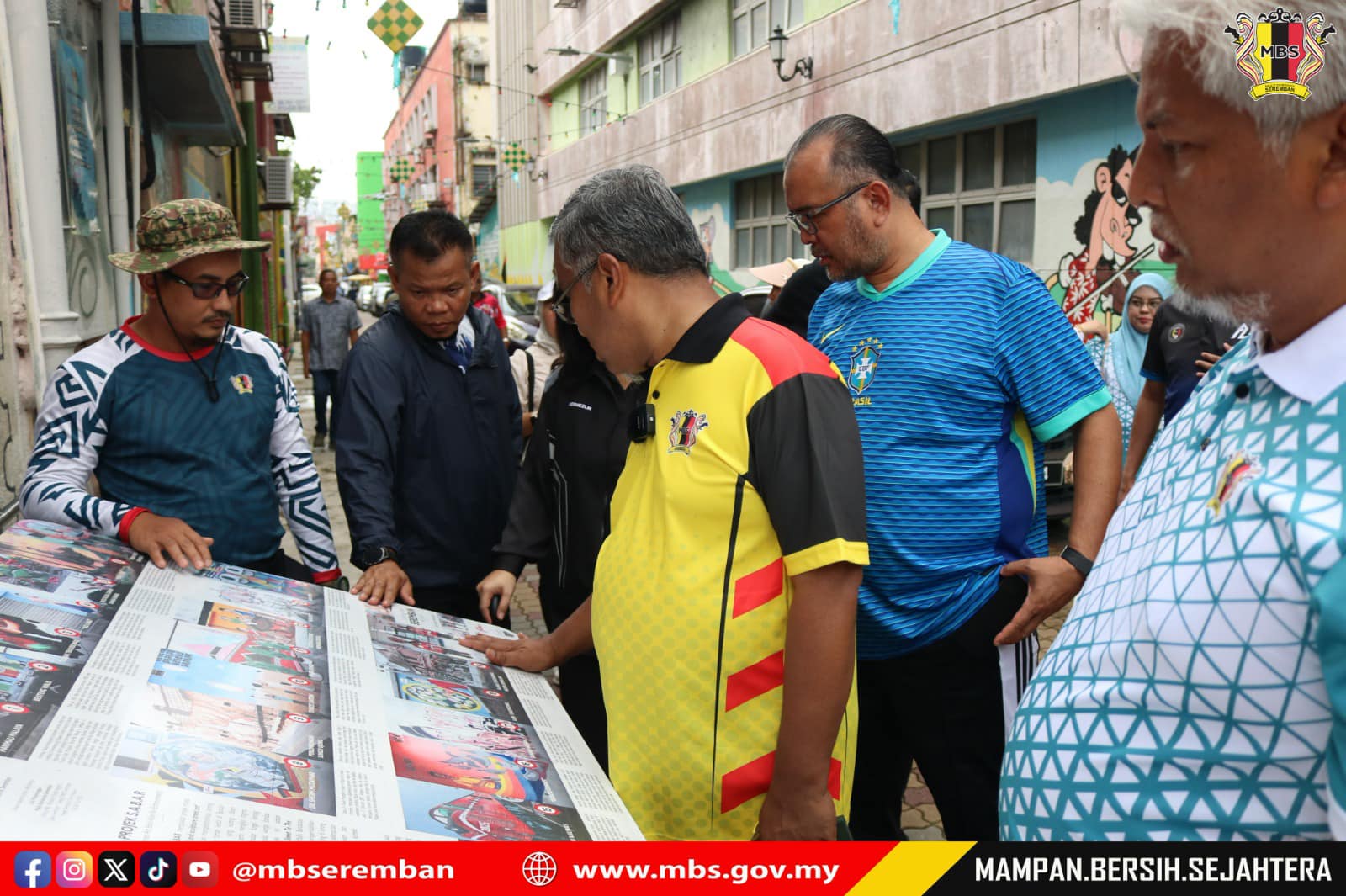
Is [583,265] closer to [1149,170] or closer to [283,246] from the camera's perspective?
[1149,170]

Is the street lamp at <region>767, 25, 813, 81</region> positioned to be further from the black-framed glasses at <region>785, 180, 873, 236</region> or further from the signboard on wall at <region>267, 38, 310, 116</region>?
the black-framed glasses at <region>785, 180, 873, 236</region>

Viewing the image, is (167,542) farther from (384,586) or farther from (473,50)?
(473,50)

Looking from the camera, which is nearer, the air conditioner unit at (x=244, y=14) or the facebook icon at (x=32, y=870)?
the facebook icon at (x=32, y=870)

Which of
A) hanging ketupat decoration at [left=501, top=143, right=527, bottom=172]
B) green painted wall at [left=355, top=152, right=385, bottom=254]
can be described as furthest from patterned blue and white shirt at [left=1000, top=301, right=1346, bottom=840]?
green painted wall at [left=355, top=152, right=385, bottom=254]

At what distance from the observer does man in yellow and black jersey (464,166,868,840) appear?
1.76 m

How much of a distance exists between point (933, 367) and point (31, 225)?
3.53 m

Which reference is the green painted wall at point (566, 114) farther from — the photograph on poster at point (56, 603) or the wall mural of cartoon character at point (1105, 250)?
the photograph on poster at point (56, 603)

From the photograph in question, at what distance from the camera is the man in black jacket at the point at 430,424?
308cm

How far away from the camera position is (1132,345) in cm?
640

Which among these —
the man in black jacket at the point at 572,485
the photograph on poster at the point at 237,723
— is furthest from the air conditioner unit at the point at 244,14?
the photograph on poster at the point at 237,723

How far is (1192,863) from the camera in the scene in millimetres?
1176

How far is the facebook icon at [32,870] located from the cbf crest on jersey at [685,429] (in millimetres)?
1078

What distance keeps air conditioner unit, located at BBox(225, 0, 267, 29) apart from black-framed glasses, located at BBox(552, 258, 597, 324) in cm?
1224

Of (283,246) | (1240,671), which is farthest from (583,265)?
(283,246)
